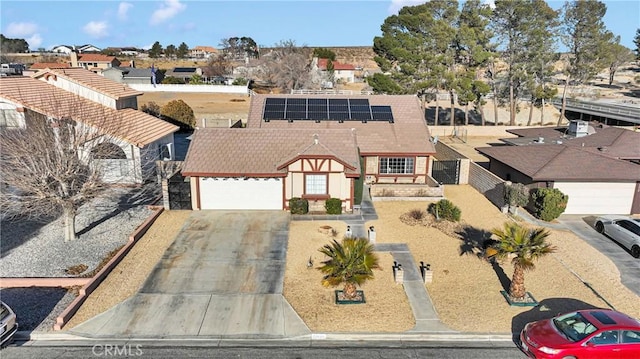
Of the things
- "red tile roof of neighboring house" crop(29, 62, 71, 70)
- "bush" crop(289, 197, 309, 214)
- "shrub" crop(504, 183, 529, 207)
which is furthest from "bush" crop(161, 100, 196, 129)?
"shrub" crop(504, 183, 529, 207)

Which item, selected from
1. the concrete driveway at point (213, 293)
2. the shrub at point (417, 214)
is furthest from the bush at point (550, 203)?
the concrete driveway at point (213, 293)

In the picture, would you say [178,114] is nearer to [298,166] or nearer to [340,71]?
[298,166]

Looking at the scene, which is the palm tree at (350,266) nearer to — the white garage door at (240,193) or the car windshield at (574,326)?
the car windshield at (574,326)

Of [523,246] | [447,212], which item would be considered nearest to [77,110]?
[447,212]

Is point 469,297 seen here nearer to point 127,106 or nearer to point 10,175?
point 10,175

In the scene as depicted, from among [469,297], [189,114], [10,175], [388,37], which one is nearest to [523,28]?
[388,37]
